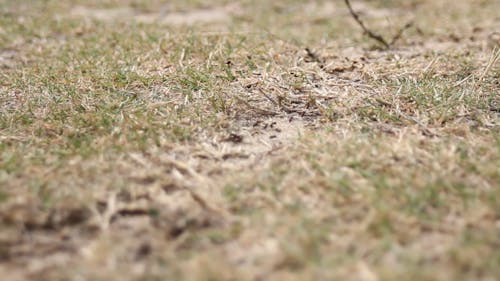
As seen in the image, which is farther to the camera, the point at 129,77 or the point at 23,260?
the point at 129,77

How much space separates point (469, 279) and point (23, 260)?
4.20 feet

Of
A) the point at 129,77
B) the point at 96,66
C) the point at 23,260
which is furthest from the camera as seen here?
the point at 96,66

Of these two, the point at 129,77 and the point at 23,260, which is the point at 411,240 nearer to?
the point at 23,260

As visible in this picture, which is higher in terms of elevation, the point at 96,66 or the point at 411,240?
the point at 96,66

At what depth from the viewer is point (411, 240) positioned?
158 centimetres

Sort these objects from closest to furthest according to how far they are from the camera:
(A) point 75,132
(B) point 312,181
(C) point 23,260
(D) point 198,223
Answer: (C) point 23,260
(D) point 198,223
(B) point 312,181
(A) point 75,132

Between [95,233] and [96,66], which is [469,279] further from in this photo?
[96,66]

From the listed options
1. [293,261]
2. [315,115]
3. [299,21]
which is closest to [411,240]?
[293,261]

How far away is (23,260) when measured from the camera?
1.55 meters

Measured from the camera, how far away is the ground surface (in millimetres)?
1538

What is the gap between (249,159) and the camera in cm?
204

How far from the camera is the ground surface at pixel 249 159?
5.05 ft

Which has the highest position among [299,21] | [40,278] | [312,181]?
[299,21]

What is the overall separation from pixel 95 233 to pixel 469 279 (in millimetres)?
1114
